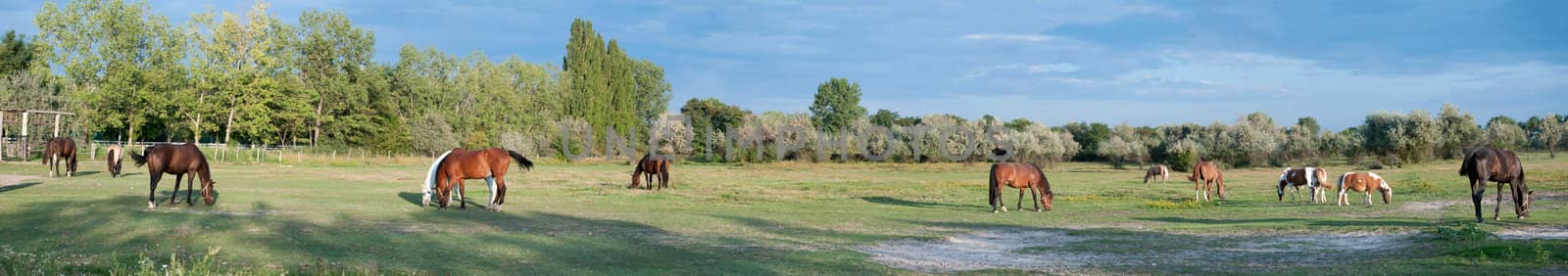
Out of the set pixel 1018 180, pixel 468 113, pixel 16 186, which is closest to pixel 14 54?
pixel 468 113

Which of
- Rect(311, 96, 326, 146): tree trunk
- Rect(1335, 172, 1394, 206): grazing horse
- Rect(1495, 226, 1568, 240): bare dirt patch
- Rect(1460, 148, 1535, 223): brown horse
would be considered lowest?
Rect(1495, 226, 1568, 240): bare dirt patch

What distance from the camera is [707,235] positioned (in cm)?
1484

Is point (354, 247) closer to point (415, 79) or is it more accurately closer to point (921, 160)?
point (921, 160)

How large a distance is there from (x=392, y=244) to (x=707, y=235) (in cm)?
475

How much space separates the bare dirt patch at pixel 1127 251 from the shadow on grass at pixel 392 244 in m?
1.87

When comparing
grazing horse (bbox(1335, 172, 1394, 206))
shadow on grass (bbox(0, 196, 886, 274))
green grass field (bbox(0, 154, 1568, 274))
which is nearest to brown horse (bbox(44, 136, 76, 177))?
green grass field (bbox(0, 154, 1568, 274))

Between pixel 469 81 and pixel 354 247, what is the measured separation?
77118 millimetres

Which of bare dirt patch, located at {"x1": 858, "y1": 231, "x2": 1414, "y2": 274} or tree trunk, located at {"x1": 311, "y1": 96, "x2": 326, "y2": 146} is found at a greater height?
tree trunk, located at {"x1": 311, "y1": 96, "x2": 326, "y2": 146}

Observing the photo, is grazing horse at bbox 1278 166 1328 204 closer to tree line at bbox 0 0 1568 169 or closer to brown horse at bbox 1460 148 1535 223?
brown horse at bbox 1460 148 1535 223

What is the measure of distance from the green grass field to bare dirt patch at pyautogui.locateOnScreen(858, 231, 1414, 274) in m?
0.06

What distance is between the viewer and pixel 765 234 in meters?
15.2

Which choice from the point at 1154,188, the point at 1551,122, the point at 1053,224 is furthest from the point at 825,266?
the point at 1551,122

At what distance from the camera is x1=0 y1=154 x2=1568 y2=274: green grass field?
10.1 m

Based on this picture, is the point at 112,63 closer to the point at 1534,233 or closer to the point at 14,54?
the point at 14,54
